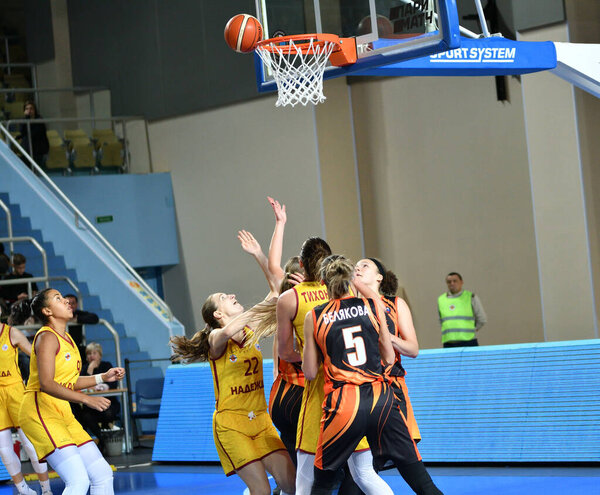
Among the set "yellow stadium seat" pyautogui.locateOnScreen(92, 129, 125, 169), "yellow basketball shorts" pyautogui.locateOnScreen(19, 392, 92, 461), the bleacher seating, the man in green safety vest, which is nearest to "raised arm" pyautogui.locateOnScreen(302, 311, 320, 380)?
"yellow basketball shorts" pyautogui.locateOnScreen(19, 392, 92, 461)

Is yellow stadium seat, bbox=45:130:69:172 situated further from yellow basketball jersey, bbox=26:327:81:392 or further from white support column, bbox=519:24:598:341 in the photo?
yellow basketball jersey, bbox=26:327:81:392

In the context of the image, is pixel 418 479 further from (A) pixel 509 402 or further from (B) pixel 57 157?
(B) pixel 57 157

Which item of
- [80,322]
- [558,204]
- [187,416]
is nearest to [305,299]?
[187,416]

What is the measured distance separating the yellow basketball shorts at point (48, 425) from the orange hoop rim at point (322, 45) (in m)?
3.11

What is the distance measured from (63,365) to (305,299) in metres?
2.02

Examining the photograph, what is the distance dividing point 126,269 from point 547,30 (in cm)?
788

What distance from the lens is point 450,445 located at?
376 inches

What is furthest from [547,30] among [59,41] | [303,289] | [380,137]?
[59,41]

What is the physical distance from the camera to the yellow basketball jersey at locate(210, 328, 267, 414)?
6.43 m

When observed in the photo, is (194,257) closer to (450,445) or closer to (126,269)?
(126,269)

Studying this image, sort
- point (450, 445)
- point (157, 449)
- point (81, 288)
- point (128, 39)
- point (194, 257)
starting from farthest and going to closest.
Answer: point (128, 39) < point (194, 257) < point (81, 288) < point (157, 449) < point (450, 445)

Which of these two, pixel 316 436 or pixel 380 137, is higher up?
pixel 380 137

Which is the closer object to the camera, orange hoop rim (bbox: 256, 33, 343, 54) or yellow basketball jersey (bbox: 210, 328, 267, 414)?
yellow basketball jersey (bbox: 210, 328, 267, 414)

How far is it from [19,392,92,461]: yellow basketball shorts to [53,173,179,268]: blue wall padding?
11356 mm
